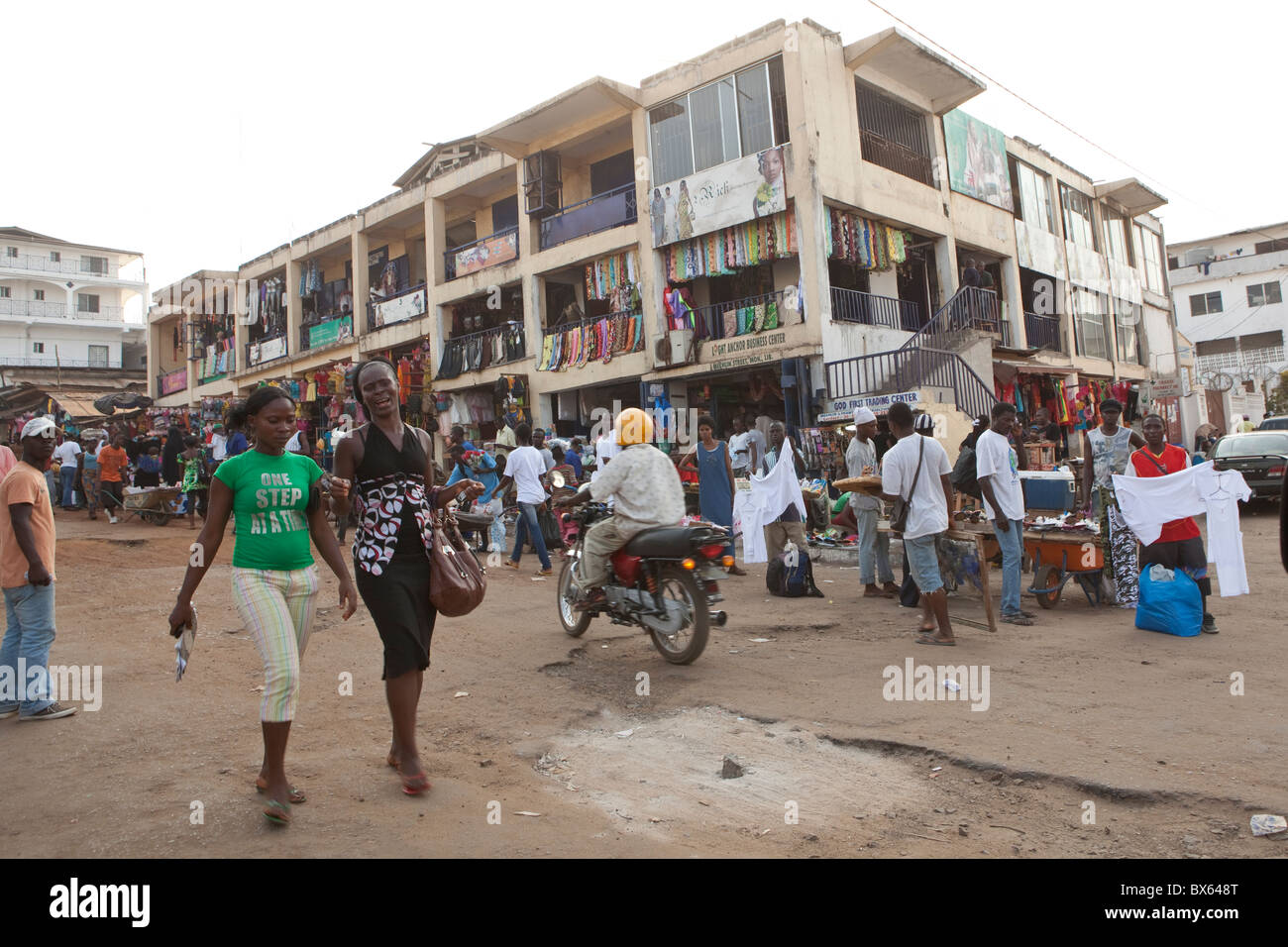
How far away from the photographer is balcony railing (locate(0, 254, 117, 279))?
52344mm

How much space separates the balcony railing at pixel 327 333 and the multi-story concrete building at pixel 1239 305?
36573 mm

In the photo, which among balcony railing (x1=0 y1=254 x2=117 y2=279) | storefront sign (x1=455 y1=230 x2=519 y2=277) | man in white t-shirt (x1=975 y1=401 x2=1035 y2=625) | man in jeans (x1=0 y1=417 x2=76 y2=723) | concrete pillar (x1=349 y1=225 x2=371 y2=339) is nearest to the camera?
man in jeans (x1=0 y1=417 x2=76 y2=723)

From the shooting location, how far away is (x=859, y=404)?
15.0 metres

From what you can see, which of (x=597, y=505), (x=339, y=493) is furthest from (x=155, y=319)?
(x=339, y=493)

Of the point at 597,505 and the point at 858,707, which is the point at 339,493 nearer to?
the point at 858,707

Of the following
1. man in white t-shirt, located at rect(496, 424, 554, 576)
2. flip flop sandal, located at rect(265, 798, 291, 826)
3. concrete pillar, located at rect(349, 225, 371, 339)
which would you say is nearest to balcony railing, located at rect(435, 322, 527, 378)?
concrete pillar, located at rect(349, 225, 371, 339)

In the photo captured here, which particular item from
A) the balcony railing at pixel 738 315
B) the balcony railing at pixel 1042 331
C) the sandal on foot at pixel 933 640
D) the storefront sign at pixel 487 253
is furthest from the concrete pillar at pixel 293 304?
the sandal on foot at pixel 933 640

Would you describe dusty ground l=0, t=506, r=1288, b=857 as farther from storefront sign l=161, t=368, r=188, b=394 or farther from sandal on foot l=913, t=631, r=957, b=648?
storefront sign l=161, t=368, r=188, b=394

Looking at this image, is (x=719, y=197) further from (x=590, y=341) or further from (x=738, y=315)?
(x=590, y=341)

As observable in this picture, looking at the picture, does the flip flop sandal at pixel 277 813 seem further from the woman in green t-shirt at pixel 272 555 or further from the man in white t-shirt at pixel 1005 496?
the man in white t-shirt at pixel 1005 496

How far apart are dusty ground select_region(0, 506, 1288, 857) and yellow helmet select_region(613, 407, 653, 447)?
5.16 ft

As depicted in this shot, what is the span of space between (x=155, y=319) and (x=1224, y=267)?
166 ft

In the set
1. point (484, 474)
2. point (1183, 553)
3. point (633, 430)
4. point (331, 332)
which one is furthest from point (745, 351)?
point (331, 332)
